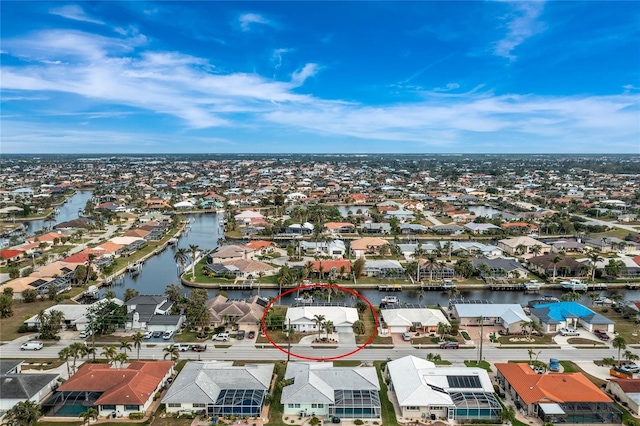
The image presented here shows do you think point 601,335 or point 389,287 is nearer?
point 601,335

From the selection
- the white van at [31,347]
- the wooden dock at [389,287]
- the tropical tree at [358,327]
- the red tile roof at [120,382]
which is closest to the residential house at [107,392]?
the red tile roof at [120,382]

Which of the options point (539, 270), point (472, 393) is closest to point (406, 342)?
point (472, 393)

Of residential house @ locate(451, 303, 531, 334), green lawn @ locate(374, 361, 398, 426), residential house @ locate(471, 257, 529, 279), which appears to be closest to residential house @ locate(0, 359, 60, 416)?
green lawn @ locate(374, 361, 398, 426)

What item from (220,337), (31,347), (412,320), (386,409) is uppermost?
(412,320)

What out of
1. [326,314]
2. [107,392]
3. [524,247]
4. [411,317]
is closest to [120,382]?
[107,392]

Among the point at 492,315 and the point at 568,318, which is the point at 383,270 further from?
the point at 568,318

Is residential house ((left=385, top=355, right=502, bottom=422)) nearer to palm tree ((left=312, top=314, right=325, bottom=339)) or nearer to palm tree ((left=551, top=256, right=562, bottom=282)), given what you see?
palm tree ((left=312, top=314, right=325, bottom=339))

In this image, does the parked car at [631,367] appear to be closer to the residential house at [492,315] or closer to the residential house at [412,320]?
the residential house at [492,315]
